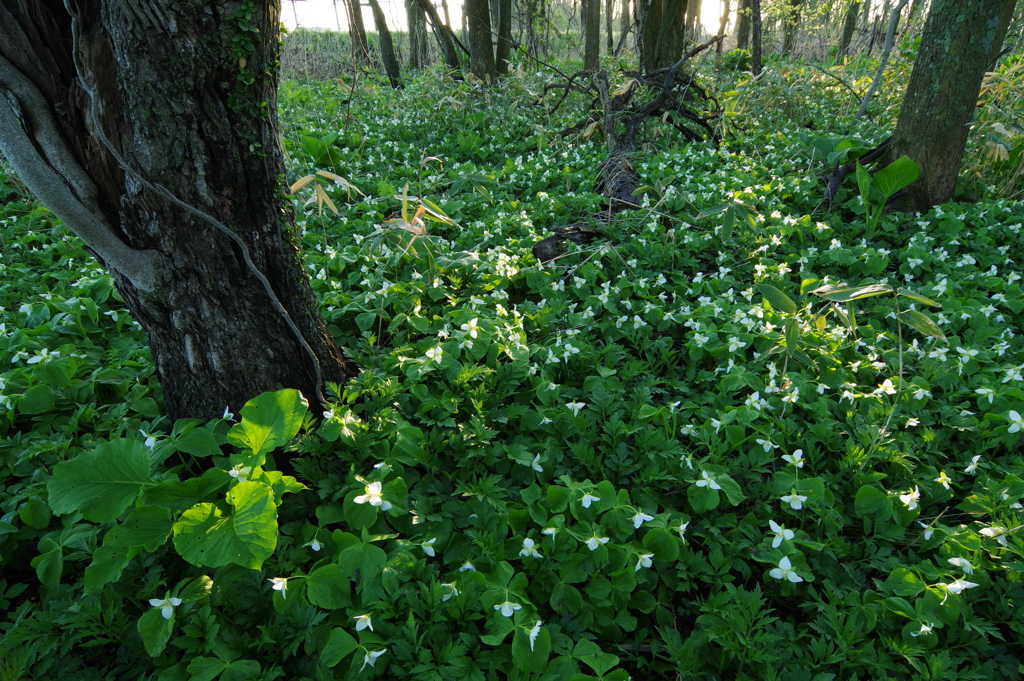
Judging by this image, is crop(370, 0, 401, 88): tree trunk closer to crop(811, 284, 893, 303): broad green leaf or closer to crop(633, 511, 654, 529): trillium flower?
crop(811, 284, 893, 303): broad green leaf

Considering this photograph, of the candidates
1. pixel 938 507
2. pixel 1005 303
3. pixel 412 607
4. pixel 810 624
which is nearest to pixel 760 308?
pixel 938 507

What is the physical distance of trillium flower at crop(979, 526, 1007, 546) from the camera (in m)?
1.71

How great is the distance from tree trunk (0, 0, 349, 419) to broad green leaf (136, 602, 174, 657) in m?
0.75

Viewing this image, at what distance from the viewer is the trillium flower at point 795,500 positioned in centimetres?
180

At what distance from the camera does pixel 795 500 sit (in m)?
1.80

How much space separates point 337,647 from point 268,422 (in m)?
0.69

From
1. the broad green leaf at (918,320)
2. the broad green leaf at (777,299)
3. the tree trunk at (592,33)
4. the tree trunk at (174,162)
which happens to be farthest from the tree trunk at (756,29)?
the tree trunk at (174,162)

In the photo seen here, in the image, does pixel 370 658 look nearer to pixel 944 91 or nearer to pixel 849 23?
pixel 944 91

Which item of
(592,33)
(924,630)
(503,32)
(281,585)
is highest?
(503,32)

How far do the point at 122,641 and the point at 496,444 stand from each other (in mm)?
1218

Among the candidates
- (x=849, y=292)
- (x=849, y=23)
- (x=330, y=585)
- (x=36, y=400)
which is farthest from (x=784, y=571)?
(x=849, y=23)

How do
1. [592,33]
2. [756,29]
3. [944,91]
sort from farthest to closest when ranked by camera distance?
[592,33]
[756,29]
[944,91]

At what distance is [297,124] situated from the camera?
6734 millimetres

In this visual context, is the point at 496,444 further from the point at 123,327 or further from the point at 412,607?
the point at 123,327
